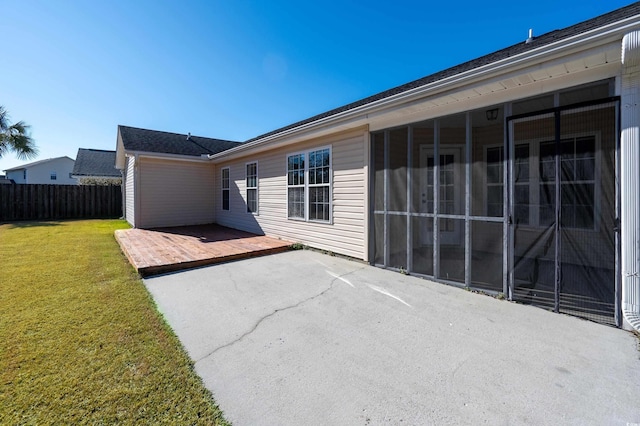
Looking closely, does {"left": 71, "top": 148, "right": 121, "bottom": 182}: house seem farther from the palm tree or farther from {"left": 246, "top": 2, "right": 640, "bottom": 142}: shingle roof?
{"left": 246, "top": 2, "right": 640, "bottom": 142}: shingle roof

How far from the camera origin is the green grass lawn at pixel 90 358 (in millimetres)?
1686

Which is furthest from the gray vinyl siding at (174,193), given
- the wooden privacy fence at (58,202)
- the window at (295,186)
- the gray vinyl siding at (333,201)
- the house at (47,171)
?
the house at (47,171)

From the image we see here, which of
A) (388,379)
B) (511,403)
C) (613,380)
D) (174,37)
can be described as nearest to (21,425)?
(388,379)

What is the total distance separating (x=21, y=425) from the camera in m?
1.56

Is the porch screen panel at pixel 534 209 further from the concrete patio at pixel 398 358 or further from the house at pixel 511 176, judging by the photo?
the concrete patio at pixel 398 358

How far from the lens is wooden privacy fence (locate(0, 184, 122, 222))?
12758mm

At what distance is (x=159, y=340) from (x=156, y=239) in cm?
594

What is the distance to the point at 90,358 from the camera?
2.24 m

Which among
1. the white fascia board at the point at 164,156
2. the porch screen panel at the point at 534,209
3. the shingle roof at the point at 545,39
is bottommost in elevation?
the porch screen panel at the point at 534,209

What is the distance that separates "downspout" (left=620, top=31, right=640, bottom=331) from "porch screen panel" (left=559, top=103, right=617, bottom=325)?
0.11 meters

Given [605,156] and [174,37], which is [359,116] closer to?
[605,156]

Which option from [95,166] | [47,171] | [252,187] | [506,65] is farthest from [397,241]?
[47,171]

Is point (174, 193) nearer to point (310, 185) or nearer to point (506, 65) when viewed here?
point (310, 185)

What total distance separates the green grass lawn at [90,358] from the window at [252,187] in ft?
15.3
